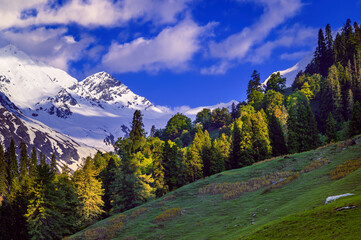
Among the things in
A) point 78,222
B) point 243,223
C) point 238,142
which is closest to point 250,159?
point 238,142

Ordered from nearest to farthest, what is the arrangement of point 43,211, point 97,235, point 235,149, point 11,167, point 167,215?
point 97,235 < point 167,215 < point 43,211 < point 235,149 < point 11,167

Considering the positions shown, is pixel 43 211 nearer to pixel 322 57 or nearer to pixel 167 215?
pixel 167 215

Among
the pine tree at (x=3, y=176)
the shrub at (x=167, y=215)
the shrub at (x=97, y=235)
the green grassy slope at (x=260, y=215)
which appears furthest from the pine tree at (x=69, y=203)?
the pine tree at (x=3, y=176)

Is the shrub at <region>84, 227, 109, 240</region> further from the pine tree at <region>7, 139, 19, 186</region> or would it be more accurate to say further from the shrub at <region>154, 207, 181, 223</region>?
the pine tree at <region>7, 139, 19, 186</region>

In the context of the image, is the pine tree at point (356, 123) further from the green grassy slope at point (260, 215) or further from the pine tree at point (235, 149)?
the green grassy slope at point (260, 215)

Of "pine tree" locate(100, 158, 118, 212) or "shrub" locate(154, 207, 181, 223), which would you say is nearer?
"shrub" locate(154, 207, 181, 223)

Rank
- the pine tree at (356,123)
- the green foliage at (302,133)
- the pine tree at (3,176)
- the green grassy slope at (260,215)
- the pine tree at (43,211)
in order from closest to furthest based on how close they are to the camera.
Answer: the green grassy slope at (260,215)
the pine tree at (43,211)
the pine tree at (356,123)
the green foliage at (302,133)
the pine tree at (3,176)

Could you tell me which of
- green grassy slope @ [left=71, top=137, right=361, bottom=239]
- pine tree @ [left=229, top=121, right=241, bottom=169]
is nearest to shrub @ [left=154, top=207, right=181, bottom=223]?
green grassy slope @ [left=71, top=137, right=361, bottom=239]

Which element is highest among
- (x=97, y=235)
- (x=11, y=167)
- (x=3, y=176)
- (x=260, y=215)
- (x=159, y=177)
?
(x=11, y=167)

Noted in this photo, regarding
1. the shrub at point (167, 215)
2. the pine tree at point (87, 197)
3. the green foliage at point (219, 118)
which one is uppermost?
the green foliage at point (219, 118)

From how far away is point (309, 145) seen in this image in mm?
63844

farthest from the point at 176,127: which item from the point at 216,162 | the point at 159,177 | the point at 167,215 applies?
the point at 167,215

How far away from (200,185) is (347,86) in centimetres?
7675

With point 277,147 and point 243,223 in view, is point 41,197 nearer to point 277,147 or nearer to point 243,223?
point 243,223
